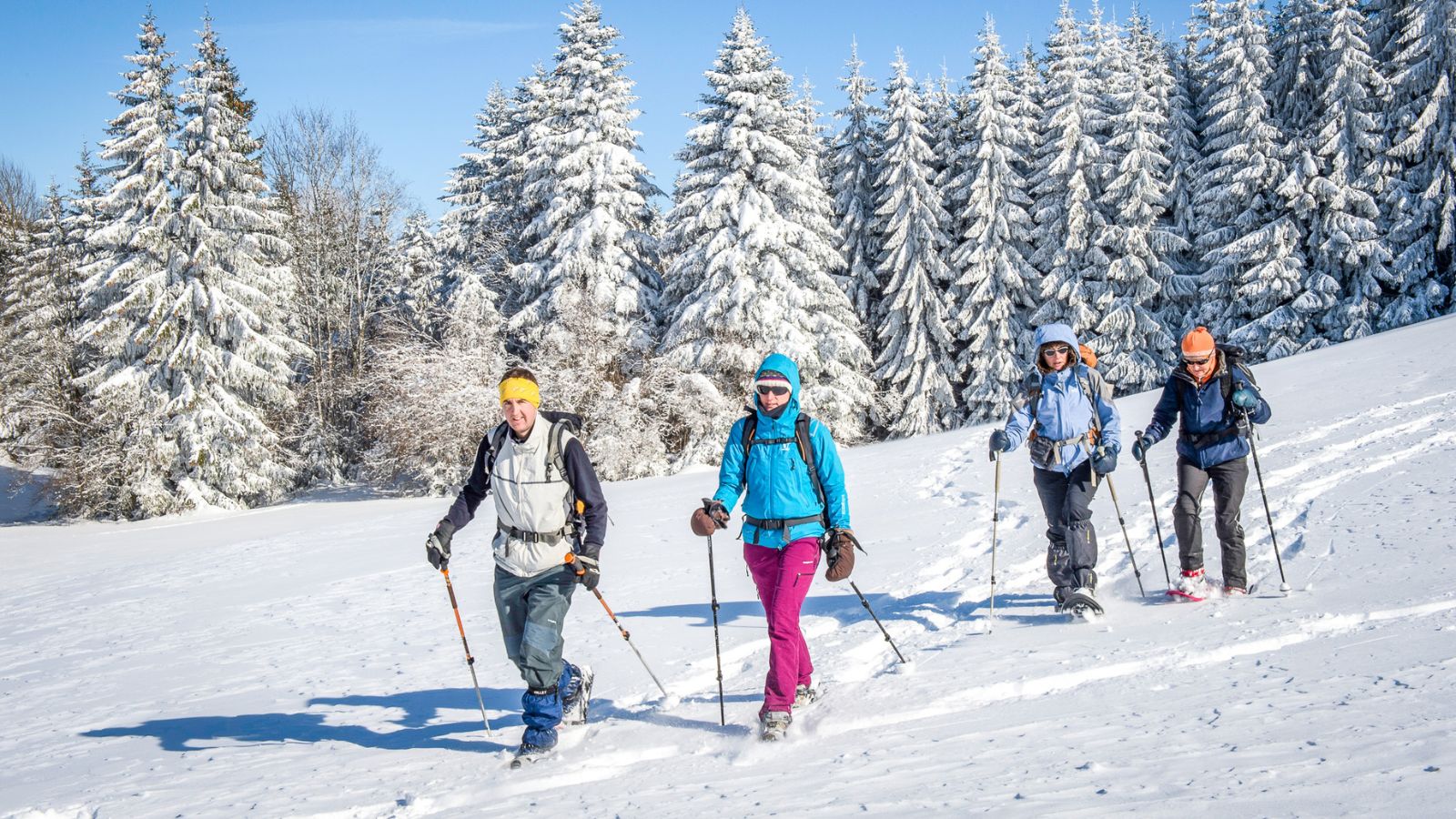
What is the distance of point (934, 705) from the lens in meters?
4.95

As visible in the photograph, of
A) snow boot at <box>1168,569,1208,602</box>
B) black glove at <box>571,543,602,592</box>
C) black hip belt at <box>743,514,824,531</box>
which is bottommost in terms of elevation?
snow boot at <box>1168,569,1208,602</box>

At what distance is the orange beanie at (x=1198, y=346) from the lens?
6582 millimetres

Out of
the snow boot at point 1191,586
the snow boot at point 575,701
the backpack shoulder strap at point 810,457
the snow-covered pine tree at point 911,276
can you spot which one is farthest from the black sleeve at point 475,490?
the snow-covered pine tree at point 911,276

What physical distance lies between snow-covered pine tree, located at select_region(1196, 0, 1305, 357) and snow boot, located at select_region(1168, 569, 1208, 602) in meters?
24.9

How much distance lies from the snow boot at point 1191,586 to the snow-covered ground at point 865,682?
0.22 m

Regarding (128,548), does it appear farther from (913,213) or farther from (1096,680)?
(913,213)

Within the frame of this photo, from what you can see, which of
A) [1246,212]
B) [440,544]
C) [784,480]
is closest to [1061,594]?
[784,480]

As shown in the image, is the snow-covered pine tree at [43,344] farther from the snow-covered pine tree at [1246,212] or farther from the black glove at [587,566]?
the snow-covered pine tree at [1246,212]

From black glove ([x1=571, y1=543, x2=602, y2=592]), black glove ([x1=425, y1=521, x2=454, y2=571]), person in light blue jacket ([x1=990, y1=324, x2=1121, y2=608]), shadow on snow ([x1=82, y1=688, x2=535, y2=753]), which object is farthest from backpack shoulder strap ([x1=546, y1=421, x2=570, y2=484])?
person in light blue jacket ([x1=990, y1=324, x2=1121, y2=608])

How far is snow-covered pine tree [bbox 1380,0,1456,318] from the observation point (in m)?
26.6

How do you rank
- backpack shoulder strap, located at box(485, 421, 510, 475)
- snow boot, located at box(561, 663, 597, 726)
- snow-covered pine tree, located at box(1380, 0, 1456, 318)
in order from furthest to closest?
snow-covered pine tree, located at box(1380, 0, 1456, 318) → snow boot, located at box(561, 663, 597, 726) → backpack shoulder strap, located at box(485, 421, 510, 475)

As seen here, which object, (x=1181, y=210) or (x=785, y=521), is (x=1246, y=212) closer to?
(x=1181, y=210)

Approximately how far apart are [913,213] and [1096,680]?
1094 inches

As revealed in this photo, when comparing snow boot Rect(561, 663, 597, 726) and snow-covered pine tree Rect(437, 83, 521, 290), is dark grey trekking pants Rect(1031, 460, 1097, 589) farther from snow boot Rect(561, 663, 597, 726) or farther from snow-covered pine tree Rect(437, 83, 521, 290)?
snow-covered pine tree Rect(437, 83, 521, 290)
